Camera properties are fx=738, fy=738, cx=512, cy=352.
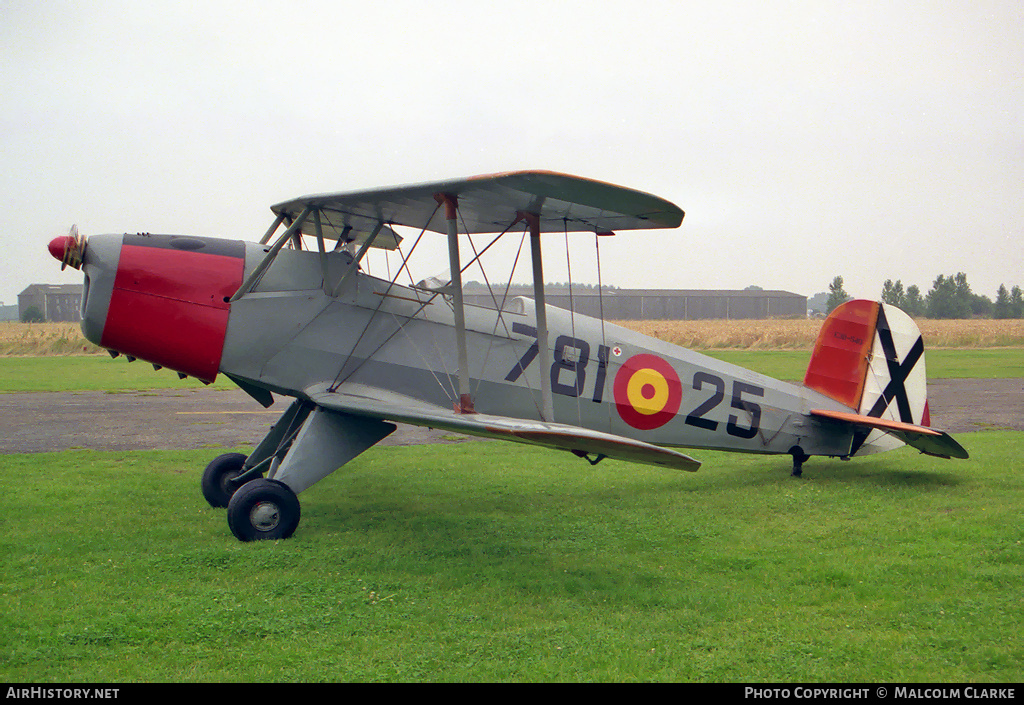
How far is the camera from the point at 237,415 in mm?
14023

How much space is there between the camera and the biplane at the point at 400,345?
223 inches

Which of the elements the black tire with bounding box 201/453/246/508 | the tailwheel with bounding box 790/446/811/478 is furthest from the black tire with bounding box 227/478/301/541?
the tailwheel with bounding box 790/446/811/478

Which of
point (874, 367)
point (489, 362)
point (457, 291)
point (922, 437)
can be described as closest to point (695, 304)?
point (874, 367)

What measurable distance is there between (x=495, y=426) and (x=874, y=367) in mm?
5714

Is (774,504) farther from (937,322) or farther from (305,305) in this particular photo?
(937,322)

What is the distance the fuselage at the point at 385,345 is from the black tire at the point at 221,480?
95 cm

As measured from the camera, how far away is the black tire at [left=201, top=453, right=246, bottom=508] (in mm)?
7023

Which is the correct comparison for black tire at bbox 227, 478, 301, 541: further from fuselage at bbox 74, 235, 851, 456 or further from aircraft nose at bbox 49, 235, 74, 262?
aircraft nose at bbox 49, 235, 74, 262

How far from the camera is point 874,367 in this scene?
8547 millimetres

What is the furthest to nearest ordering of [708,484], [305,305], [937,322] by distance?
[937,322] → [708,484] → [305,305]

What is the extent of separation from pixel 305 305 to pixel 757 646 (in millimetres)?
4428

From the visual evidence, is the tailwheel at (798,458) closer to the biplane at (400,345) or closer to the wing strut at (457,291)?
the biplane at (400,345)

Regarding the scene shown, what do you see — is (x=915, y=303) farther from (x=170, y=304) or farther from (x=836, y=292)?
(x=170, y=304)
